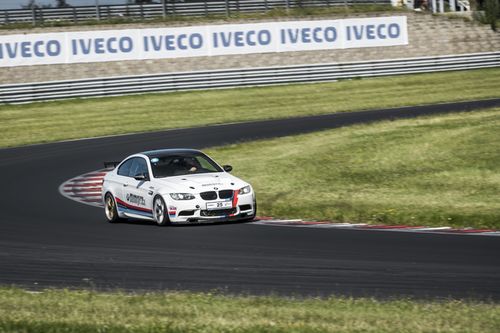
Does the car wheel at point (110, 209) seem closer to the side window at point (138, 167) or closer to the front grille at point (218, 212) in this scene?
the side window at point (138, 167)

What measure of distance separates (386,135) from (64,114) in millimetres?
15465

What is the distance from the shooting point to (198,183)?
1703 cm

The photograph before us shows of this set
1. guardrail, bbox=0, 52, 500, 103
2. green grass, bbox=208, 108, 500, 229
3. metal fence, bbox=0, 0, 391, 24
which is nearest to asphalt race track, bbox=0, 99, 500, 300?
green grass, bbox=208, 108, 500, 229

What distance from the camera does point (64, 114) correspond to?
3709cm

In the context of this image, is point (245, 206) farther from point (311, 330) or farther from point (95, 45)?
point (95, 45)

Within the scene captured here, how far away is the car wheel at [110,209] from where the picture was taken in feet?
58.6

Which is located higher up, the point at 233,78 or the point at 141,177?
the point at 141,177

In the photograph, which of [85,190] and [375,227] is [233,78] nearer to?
[85,190]

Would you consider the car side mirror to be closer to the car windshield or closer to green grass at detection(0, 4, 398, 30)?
the car windshield

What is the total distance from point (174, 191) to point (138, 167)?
5.23ft

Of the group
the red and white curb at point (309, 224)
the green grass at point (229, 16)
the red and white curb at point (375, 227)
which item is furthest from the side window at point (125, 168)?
the green grass at point (229, 16)

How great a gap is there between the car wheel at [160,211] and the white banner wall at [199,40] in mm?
26232

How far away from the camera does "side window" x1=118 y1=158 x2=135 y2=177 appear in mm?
18506

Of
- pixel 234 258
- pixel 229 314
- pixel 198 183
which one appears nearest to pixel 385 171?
pixel 198 183
